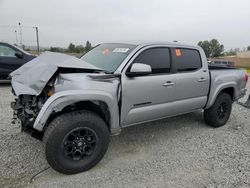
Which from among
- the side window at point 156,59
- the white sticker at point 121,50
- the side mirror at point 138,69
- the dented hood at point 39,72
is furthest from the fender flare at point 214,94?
the dented hood at point 39,72

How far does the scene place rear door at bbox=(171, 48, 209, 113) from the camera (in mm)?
3730

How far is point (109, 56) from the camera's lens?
350cm

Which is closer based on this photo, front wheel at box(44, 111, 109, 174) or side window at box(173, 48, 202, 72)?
front wheel at box(44, 111, 109, 174)

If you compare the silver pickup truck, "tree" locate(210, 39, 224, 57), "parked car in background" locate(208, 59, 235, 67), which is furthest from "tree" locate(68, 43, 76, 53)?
the silver pickup truck

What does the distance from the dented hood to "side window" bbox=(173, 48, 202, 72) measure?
1593mm

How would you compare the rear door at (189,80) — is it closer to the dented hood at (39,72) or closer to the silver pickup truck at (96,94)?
the silver pickup truck at (96,94)

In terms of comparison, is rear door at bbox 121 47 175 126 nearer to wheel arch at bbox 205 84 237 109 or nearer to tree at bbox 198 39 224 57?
wheel arch at bbox 205 84 237 109

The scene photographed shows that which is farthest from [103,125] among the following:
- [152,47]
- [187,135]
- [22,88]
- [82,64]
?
[187,135]

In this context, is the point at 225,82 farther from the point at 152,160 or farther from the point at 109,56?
the point at 109,56

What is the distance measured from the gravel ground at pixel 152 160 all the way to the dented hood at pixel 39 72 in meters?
1.03

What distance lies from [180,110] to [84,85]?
6.58 ft

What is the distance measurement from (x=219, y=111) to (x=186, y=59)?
152 cm

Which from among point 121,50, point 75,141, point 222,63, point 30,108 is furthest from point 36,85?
point 222,63

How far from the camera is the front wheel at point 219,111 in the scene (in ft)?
14.7
